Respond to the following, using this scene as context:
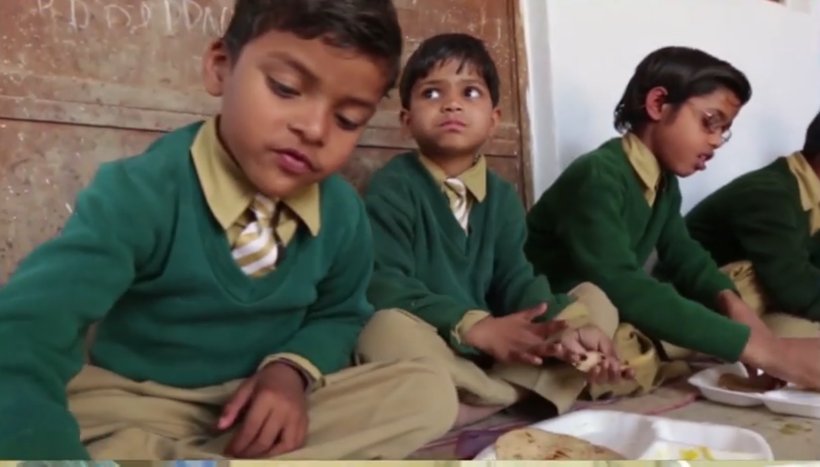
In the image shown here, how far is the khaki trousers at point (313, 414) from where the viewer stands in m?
0.50

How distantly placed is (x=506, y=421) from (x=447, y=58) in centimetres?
29

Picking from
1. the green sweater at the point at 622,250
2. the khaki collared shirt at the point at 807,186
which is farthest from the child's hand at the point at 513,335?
the khaki collared shirt at the point at 807,186

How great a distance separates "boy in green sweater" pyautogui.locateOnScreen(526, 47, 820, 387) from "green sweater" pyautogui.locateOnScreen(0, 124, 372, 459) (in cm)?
24

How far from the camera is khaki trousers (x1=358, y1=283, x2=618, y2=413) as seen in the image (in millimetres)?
631

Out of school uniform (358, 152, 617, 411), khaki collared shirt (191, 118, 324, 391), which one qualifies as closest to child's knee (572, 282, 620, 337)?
school uniform (358, 152, 617, 411)

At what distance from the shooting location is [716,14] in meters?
0.81

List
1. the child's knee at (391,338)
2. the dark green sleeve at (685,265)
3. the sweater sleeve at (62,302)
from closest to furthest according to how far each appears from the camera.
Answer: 1. the sweater sleeve at (62,302)
2. the child's knee at (391,338)
3. the dark green sleeve at (685,265)

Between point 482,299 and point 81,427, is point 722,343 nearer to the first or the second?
point 482,299

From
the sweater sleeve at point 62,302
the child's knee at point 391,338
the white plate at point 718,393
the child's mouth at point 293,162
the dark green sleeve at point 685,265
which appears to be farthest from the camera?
the dark green sleeve at point 685,265

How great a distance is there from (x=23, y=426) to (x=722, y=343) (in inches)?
22.4

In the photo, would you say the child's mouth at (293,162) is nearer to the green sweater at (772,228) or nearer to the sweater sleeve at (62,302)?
the sweater sleeve at (62,302)

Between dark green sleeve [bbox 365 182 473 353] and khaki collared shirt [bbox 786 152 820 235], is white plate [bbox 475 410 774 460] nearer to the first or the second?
dark green sleeve [bbox 365 182 473 353]

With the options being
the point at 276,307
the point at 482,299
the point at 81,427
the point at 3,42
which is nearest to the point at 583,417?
the point at 482,299

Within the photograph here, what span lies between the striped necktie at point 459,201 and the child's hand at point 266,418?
0.25 m
